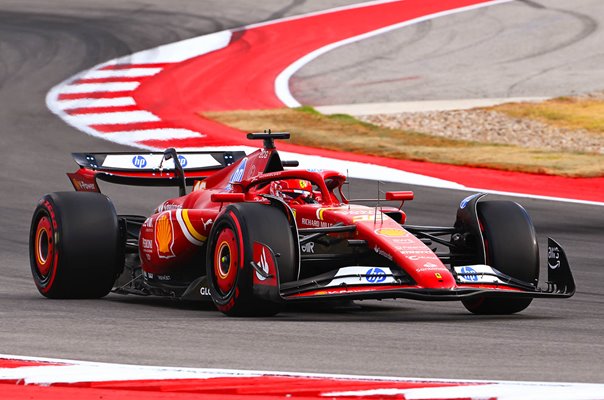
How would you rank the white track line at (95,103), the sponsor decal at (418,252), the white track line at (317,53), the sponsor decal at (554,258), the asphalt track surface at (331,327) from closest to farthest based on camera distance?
the asphalt track surface at (331,327), the sponsor decal at (418,252), the sponsor decal at (554,258), the white track line at (95,103), the white track line at (317,53)

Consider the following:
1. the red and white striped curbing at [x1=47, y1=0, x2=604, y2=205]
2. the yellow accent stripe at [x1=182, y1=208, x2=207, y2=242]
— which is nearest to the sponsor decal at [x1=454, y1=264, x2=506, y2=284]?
the yellow accent stripe at [x1=182, y1=208, x2=207, y2=242]

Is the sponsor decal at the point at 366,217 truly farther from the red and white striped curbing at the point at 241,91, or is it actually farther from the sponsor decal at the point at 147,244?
the red and white striped curbing at the point at 241,91

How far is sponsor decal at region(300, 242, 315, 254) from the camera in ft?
32.6

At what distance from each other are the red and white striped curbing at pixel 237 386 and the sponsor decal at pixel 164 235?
3.89 meters

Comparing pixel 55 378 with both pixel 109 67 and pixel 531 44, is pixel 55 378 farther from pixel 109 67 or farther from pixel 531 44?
pixel 531 44

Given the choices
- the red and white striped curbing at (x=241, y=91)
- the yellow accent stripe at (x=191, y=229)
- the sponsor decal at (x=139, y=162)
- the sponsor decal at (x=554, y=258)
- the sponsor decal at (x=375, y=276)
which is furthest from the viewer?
the red and white striped curbing at (x=241, y=91)

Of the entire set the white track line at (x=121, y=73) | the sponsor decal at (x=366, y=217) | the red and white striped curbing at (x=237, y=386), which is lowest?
the red and white striped curbing at (x=237, y=386)

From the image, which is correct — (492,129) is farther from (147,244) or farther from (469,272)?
(469,272)

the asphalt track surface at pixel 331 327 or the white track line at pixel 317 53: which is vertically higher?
the white track line at pixel 317 53

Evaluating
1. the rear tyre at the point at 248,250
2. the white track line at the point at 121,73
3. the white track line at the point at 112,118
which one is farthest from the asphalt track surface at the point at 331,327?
the white track line at the point at 121,73

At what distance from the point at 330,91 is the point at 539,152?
6613 mm

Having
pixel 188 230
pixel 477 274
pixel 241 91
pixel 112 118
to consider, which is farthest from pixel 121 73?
pixel 477 274

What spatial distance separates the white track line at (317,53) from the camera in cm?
2575

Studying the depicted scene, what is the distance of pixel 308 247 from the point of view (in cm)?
996
